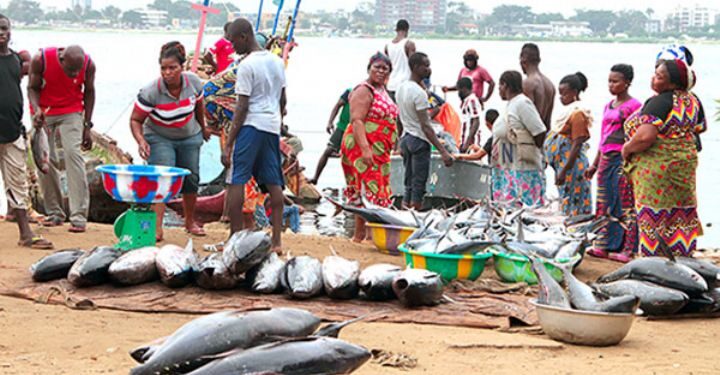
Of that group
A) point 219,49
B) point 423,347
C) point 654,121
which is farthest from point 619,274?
point 219,49

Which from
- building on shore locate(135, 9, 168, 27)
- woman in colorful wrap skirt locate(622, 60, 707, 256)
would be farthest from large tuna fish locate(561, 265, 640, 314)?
building on shore locate(135, 9, 168, 27)

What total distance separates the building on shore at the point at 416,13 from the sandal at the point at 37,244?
32789mm

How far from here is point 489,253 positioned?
8289 mm

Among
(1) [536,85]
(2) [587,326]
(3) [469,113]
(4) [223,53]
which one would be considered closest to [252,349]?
(2) [587,326]

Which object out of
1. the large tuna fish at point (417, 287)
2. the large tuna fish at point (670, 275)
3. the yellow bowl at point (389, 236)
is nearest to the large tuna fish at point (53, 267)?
the large tuna fish at point (417, 287)

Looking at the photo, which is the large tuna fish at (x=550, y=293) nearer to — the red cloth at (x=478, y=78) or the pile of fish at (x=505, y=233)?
the pile of fish at (x=505, y=233)

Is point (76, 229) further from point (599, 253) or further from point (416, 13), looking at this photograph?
point (416, 13)

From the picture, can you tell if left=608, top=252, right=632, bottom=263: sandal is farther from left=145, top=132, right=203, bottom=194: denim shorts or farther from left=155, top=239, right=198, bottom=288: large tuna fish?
left=155, top=239, right=198, bottom=288: large tuna fish

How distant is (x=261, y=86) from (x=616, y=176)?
3254 millimetres

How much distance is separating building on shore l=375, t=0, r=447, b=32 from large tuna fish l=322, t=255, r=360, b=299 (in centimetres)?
3399

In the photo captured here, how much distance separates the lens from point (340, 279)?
7.55m

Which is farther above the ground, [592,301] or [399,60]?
[399,60]

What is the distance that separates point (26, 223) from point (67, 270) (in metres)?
1.42

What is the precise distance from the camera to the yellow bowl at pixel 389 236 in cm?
944
